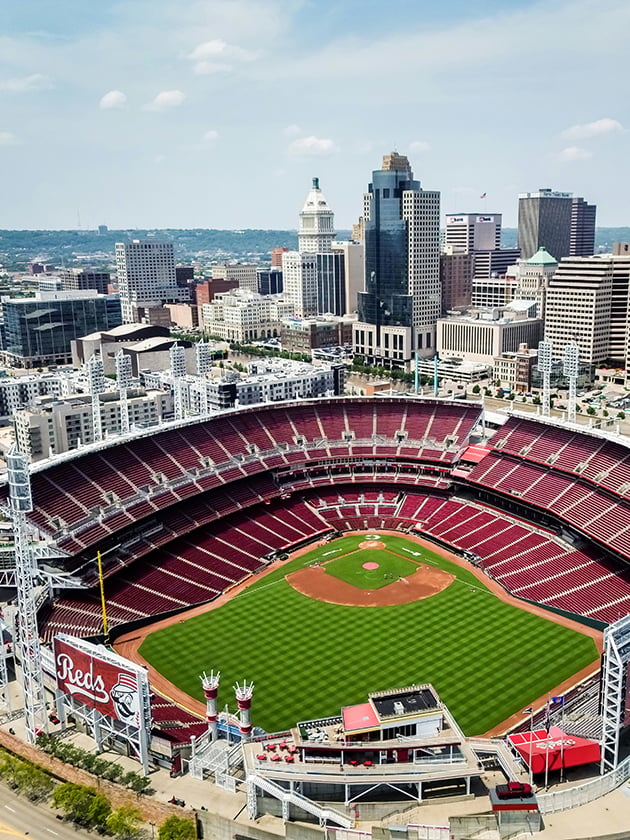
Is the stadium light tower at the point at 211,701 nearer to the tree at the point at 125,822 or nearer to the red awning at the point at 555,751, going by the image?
the tree at the point at 125,822

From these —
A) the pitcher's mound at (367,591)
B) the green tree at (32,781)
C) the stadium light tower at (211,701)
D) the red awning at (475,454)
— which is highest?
the red awning at (475,454)

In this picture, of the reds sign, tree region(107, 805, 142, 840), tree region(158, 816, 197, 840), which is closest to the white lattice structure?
tree region(158, 816, 197, 840)

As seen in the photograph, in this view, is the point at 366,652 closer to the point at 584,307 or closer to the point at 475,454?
the point at 475,454

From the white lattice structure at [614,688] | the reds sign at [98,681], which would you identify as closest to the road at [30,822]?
the reds sign at [98,681]

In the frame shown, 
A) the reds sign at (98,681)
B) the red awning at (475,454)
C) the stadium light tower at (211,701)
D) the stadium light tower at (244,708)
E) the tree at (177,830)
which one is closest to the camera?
the tree at (177,830)

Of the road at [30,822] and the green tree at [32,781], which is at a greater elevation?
the green tree at [32,781]

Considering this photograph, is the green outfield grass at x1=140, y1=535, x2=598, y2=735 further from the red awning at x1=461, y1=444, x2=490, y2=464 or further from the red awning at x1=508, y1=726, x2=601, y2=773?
the red awning at x1=461, y1=444, x2=490, y2=464
